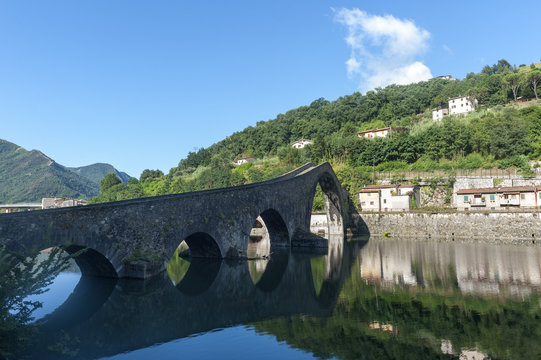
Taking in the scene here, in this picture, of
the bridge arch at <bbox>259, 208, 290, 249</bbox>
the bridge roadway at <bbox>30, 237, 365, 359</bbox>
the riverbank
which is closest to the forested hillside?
the riverbank

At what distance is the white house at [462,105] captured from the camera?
269 ft

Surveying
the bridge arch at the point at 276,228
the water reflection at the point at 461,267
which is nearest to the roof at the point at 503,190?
the water reflection at the point at 461,267

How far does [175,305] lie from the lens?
16.2 metres

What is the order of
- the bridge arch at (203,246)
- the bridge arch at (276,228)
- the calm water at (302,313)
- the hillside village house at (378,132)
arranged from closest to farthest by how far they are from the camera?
the calm water at (302,313)
the bridge arch at (203,246)
the bridge arch at (276,228)
the hillside village house at (378,132)

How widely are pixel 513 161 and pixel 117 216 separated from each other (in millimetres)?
53404

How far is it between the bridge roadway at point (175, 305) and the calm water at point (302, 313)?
54 mm

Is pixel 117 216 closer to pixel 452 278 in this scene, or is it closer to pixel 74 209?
pixel 74 209

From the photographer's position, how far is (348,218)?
51312mm

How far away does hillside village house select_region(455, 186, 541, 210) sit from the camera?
41656mm

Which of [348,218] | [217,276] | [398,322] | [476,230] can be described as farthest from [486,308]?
[348,218]

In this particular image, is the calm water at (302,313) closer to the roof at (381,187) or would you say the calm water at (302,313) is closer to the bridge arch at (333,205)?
the bridge arch at (333,205)

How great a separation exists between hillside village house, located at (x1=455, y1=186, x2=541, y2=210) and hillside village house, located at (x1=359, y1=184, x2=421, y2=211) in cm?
606

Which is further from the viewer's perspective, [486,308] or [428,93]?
[428,93]

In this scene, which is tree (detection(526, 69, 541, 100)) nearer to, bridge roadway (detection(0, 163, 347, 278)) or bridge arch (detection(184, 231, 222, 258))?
bridge roadway (detection(0, 163, 347, 278))
